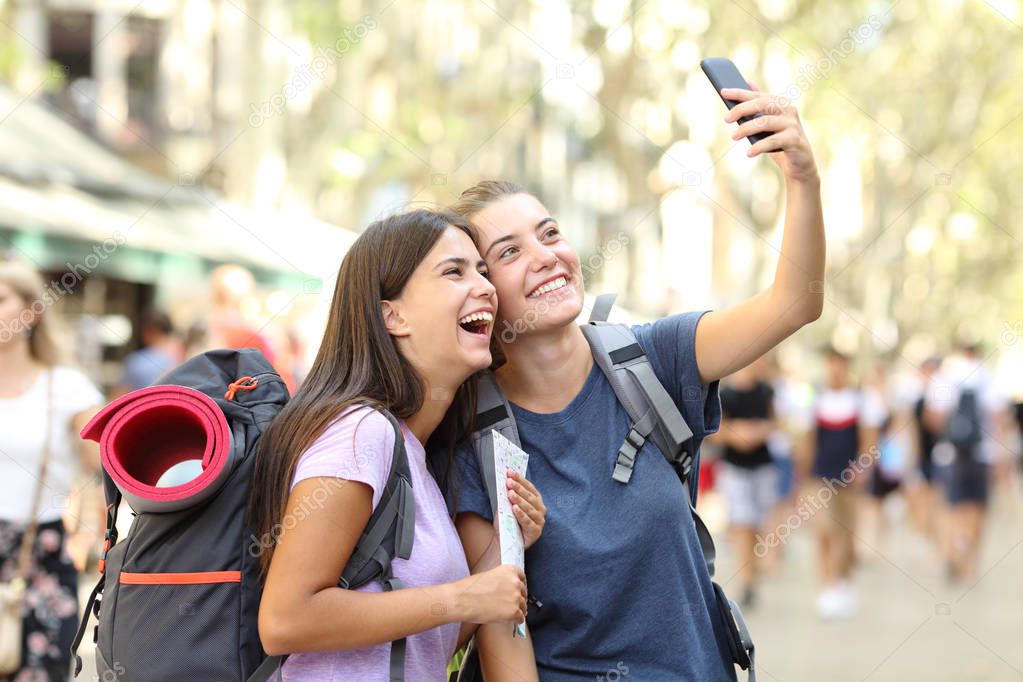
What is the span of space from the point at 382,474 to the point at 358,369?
273mm

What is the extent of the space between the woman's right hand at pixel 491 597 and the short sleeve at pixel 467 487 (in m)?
0.31

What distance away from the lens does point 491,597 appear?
2.58m

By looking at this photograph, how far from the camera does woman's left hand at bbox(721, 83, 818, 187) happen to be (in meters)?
2.72

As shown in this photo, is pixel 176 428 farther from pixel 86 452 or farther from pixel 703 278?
pixel 703 278

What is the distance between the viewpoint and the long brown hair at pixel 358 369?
2.57 metres

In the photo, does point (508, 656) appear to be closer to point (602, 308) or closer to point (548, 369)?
point (548, 369)

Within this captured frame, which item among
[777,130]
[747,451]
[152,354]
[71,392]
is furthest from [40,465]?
[747,451]

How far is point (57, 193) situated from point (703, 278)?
3850 centimetres

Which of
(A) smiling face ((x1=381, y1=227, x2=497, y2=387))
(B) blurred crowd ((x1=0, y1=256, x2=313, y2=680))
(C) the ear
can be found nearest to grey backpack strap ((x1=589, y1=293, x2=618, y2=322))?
(A) smiling face ((x1=381, y1=227, x2=497, y2=387))

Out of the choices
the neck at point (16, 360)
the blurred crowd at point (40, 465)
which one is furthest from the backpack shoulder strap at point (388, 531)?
the neck at point (16, 360)

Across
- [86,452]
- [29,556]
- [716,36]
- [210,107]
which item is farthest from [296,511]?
[210,107]

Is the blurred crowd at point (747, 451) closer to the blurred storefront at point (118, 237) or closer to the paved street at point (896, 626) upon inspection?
the paved street at point (896, 626)

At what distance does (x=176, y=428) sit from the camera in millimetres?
2635

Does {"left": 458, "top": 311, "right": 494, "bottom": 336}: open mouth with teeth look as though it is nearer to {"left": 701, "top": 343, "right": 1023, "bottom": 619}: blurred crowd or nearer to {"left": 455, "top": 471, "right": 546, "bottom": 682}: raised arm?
{"left": 455, "top": 471, "right": 546, "bottom": 682}: raised arm
